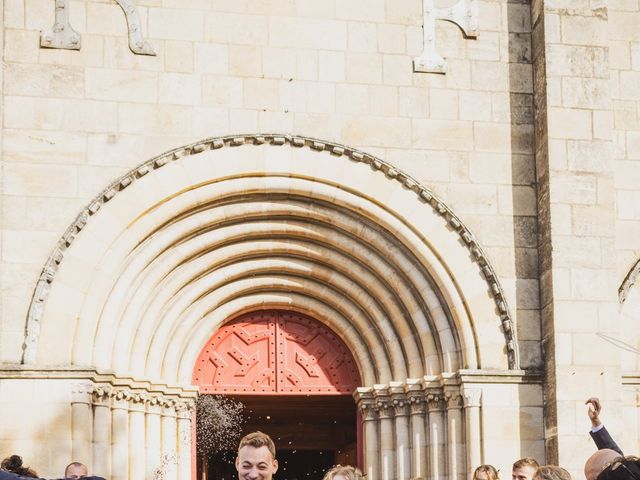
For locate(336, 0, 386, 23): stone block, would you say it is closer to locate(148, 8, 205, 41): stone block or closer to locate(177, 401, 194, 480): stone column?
locate(148, 8, 205, 41): stone block

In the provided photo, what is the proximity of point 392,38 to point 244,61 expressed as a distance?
1401 mm

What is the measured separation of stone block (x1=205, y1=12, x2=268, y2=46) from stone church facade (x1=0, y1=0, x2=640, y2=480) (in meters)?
0.02

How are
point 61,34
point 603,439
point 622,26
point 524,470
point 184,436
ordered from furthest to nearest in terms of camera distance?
point 622,26
point 184,436
point 61,34
point 524,470
point 603,439

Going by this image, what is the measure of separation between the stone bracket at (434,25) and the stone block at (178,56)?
206 cm

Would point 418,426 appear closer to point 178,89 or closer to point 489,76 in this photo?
point 489,76

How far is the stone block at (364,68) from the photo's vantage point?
37.5 feet

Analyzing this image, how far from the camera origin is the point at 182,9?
441 inches

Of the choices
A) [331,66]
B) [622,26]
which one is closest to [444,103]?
[331,66]

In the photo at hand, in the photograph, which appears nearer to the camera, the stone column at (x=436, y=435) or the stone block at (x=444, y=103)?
the stone column at (x=436, y=435)

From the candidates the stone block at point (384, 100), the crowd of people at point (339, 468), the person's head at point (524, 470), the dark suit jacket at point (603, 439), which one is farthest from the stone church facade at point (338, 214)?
the crowd of people at point (339, 468)

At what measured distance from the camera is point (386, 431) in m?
11.8

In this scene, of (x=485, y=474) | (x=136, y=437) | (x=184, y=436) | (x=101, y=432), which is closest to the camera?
(x=485, y=474)

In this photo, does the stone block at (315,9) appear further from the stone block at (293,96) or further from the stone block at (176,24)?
the stone block at (176,24)

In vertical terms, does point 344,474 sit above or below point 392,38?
below
